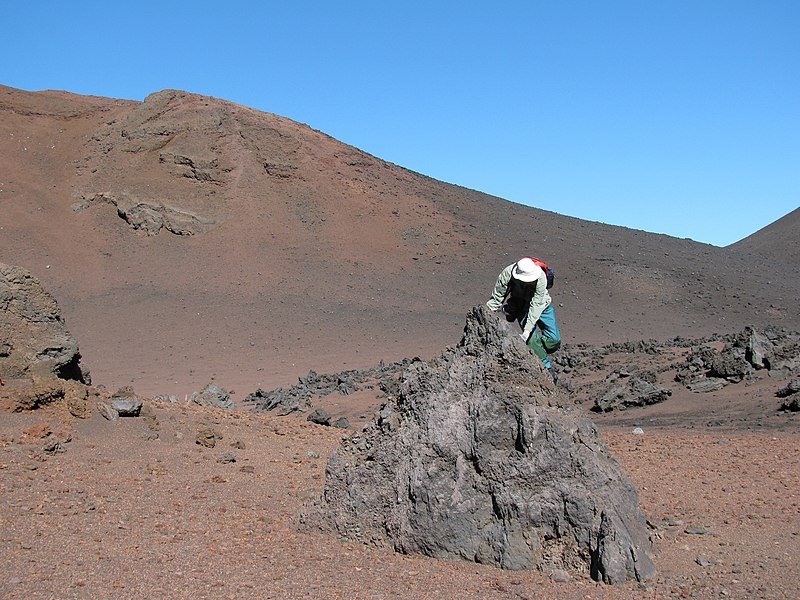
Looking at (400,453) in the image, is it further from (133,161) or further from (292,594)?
(133,161)

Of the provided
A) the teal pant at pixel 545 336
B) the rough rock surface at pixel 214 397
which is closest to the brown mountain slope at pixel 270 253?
the rough rock surface at pixel 214 397

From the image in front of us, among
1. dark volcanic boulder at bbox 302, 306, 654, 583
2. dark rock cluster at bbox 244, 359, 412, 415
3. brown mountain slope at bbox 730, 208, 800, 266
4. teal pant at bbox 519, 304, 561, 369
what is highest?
brown mountain slope at bbox 730, 208, 800, 266

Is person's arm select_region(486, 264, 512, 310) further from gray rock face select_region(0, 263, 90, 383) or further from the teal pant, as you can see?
gray rock face select_region(0, 263, 90, 383)

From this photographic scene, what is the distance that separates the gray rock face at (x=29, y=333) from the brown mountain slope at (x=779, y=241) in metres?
47.1

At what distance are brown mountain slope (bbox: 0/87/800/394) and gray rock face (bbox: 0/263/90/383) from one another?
10981 mm

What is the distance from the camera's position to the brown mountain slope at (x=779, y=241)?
52.3 metres

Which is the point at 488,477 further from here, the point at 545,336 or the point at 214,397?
the point at 214,397

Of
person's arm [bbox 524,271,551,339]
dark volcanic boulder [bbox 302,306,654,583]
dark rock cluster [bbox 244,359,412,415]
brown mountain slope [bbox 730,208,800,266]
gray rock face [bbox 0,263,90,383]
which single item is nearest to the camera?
dark volcanic boulder [bbox 302,306,654,583]

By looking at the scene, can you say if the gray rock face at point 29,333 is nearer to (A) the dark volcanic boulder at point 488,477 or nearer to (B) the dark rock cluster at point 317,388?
(A) the dark volcanic boulder at point 488,477

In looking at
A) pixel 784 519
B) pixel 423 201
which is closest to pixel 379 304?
pixel 423 201

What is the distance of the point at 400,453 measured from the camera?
5.06m

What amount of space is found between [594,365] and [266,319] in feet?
42.1

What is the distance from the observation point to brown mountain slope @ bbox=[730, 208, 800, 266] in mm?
52344

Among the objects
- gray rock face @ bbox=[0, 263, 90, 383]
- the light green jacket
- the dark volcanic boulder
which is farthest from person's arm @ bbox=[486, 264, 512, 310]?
gray rock face @ bbox=[0, 263, 90, 383]
